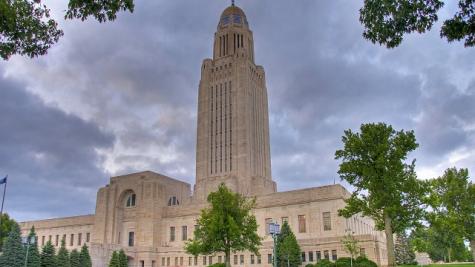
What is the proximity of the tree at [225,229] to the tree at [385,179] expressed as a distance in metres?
10.8

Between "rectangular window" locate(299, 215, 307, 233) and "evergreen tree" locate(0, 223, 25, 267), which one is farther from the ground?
"rectangular window" locate(299, 215, 307, 233)

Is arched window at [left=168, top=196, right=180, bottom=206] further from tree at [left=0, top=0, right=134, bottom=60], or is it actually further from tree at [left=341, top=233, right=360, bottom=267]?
tree at [left=0, top=0, right=134, bottom=60]

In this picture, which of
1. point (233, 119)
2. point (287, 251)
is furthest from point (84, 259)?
point (233, 119)

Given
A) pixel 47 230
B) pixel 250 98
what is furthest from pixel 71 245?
pixel 250 98

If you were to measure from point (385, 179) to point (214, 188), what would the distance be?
41.2 m

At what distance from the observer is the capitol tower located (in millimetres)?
71000

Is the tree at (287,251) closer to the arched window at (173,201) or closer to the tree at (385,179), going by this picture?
the tree at (385,179)

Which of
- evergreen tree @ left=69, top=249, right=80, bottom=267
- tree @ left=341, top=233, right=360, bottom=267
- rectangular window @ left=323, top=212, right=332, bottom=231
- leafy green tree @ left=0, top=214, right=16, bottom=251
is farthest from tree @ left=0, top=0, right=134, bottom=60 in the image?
leafy green tree @ left=0, top=214, right=16, bottom=251

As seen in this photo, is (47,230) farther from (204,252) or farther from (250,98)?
(204,252)

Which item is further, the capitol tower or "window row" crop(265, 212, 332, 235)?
the capitol tower

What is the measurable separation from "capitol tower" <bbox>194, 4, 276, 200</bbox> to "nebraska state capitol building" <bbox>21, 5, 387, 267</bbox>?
0.58ft

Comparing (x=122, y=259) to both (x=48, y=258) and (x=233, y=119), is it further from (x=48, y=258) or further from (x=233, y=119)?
(x=233, y=119)

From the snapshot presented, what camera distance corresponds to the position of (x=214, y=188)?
7112 cm

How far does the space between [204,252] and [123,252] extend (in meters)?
23.7
